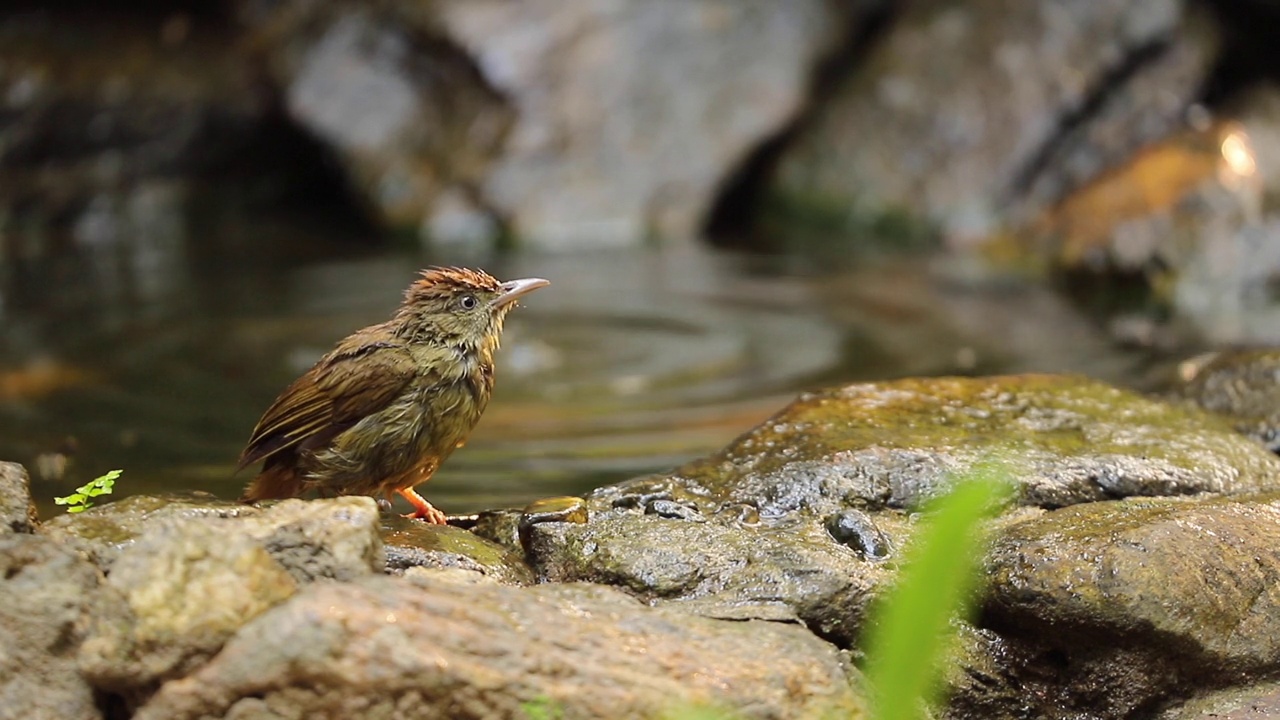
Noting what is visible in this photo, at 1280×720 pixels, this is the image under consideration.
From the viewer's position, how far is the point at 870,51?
44.2ft

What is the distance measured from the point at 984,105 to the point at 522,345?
5.78 meters

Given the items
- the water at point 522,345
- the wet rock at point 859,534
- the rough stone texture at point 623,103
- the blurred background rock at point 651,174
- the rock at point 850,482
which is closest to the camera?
the rock at point 850,482

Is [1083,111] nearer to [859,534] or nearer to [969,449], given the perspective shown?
[969,449]

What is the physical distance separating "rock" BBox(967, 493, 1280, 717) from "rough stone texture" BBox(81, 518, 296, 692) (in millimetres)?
1764

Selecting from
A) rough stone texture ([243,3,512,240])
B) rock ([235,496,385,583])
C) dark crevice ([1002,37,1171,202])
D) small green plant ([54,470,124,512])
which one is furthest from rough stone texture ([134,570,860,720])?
rough stone texture ([243,3,512,240])

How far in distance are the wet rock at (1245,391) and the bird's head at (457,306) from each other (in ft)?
8.14

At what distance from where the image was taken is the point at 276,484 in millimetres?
4270

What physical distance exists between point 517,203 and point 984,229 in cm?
400

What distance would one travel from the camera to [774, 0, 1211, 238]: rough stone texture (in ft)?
39.4

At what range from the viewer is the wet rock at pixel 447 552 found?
11.4 ft

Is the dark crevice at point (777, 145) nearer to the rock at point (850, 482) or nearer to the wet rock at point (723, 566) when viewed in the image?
the rock at point (850, 482)

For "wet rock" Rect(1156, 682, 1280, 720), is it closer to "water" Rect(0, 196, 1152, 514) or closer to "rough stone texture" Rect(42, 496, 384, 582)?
"rough stone texture" Rect(42, 496, 384, 582)

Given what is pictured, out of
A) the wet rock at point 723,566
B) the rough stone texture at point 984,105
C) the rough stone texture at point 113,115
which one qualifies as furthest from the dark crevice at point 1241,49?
the wet rock at point 723,566

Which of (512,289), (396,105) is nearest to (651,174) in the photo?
(396,105)
